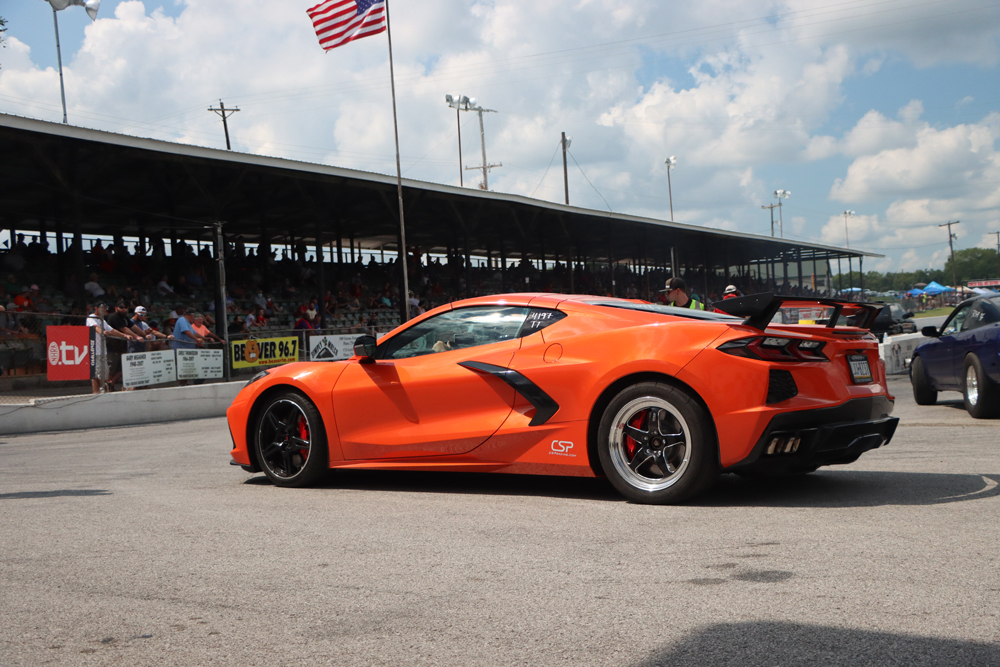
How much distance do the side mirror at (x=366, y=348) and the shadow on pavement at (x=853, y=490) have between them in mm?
2367

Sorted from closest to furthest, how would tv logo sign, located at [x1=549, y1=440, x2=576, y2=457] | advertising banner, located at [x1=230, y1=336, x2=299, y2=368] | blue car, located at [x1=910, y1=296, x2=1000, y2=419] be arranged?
tv logo sign, located at [x1=549, y1=440, x2=576, y2=457] < blue car, located at [x1=910, y1=296, x2=1000, y2=419] < advertising banner, located at [x1=230, y1=336, x2=299, y2=368]

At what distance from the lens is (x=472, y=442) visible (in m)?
5.42

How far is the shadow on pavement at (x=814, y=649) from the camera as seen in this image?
2453mm

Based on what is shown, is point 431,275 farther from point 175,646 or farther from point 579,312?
point 175,646

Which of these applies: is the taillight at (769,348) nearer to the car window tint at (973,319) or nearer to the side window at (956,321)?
the car window tint at (973,319)

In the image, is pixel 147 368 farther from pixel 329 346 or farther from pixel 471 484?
pixel 471 484

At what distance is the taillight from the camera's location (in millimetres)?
4660

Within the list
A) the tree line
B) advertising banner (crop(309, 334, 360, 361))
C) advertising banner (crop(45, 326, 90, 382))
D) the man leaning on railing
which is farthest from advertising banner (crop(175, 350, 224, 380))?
the tree line

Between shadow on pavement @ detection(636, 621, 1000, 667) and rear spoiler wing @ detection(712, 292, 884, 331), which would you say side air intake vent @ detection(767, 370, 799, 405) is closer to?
A: rear spoiler wing @ detection(712, 292, 884, 331)

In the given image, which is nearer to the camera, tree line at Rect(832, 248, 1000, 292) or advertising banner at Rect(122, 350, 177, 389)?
advertising banner at Rect(122, 350, 177, 389)

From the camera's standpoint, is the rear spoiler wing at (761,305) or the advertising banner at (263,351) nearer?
the rear spoiler wing at (761,305)

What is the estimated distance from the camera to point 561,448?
5.12 meters

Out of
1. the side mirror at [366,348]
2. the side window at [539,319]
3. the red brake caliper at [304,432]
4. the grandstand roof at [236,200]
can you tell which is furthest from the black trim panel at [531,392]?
the grandstand roof at [236,200]

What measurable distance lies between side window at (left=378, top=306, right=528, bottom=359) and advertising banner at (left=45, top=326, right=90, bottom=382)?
31.4 feet
